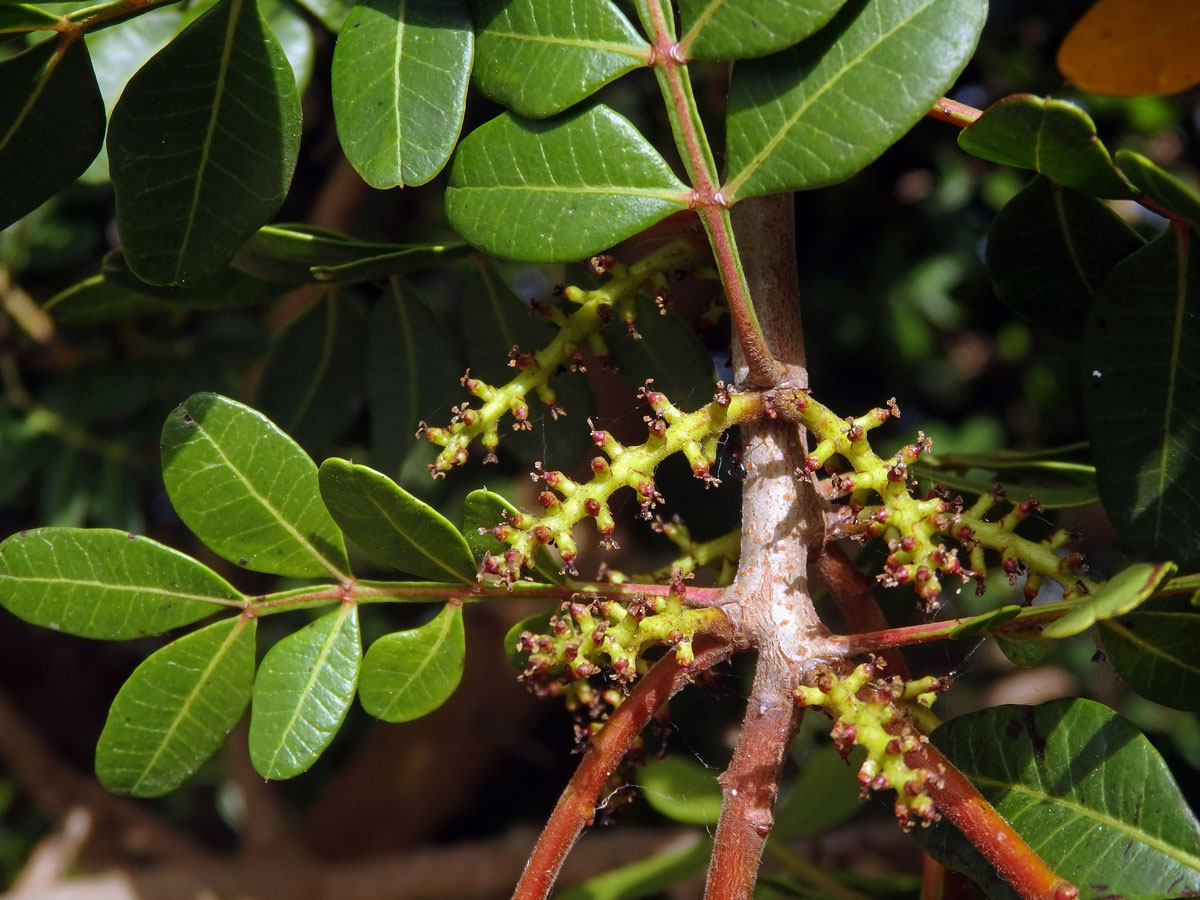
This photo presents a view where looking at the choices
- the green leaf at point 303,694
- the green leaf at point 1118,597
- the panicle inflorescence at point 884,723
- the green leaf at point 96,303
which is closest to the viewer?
the green leaf at point 1118,597

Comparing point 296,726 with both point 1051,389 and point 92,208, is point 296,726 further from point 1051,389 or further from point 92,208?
point 1051,389

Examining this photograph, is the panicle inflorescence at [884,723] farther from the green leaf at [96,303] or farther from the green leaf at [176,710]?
the green leaf at [96,303]

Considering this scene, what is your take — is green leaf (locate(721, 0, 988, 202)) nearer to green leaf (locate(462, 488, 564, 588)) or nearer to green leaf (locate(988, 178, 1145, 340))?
green leaf (locate(988, 178, 1145, 340))

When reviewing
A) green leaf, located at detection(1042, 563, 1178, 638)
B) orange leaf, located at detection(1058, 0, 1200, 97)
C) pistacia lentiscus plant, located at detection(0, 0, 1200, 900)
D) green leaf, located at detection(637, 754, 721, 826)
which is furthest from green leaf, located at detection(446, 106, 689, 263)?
green leaf, located at detection(637, 754, 721, 826)

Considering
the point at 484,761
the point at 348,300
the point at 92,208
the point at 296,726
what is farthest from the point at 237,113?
the point at 484,761

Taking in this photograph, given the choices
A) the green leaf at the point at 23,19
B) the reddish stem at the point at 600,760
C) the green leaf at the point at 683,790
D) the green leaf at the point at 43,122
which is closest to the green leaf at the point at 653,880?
the green leaf at the point at 683,790

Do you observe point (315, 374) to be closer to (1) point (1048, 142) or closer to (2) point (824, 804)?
(1) point (1048, 142)
